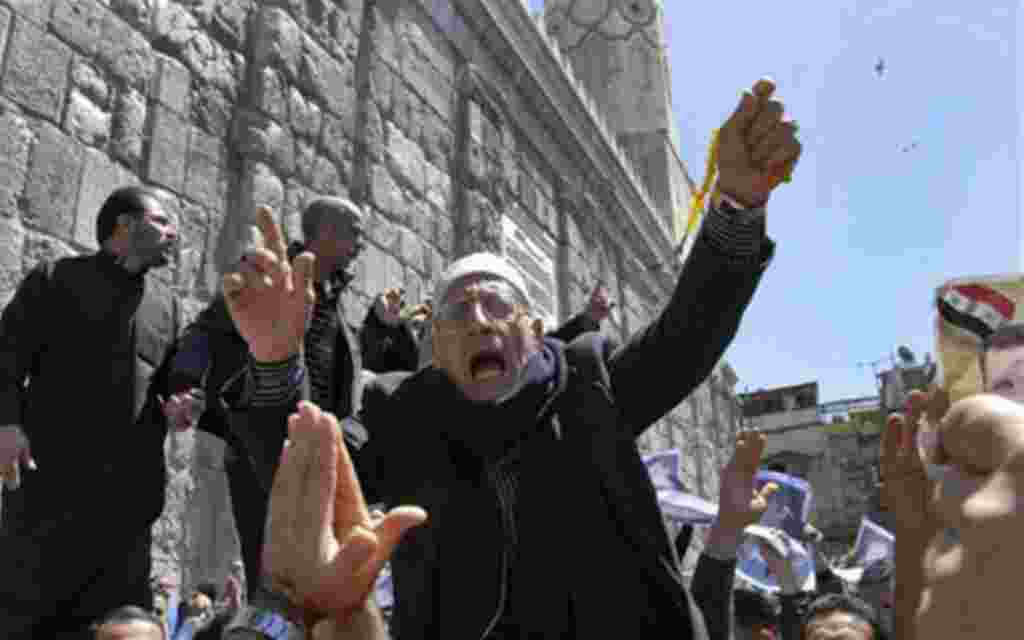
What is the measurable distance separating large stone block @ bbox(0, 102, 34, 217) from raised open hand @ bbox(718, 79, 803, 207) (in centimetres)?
293

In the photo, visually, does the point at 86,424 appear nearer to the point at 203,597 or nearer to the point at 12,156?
the point at 203,597

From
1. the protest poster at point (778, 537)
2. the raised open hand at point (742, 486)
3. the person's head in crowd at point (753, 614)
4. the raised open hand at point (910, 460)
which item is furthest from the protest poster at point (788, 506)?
the raised open hand at point (910, 460)

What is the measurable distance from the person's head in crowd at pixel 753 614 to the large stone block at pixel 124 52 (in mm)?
3458

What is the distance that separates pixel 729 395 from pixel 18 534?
45.2 ft

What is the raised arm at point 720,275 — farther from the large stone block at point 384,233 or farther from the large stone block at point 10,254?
the large stone block at point 384,233

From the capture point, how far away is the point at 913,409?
177 cm

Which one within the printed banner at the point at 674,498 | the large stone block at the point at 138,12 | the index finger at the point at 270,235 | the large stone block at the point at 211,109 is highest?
the large stone block at the point at 138,12

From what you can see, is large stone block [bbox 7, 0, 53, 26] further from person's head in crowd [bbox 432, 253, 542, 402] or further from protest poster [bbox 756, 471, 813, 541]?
protest poster [bbox 756, 471, 813, 541]

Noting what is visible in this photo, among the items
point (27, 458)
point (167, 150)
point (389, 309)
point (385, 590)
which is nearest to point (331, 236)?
point (389, 309)

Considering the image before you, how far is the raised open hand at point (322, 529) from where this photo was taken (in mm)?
1086

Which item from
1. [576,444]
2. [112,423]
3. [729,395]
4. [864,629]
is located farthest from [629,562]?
[729,395]

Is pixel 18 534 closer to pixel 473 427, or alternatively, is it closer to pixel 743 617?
pixel 473 427

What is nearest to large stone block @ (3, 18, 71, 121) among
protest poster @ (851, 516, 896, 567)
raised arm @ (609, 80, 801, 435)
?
raised arm @ (609, 80, 801, 435)

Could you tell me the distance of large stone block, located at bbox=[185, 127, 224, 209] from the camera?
4.44m
